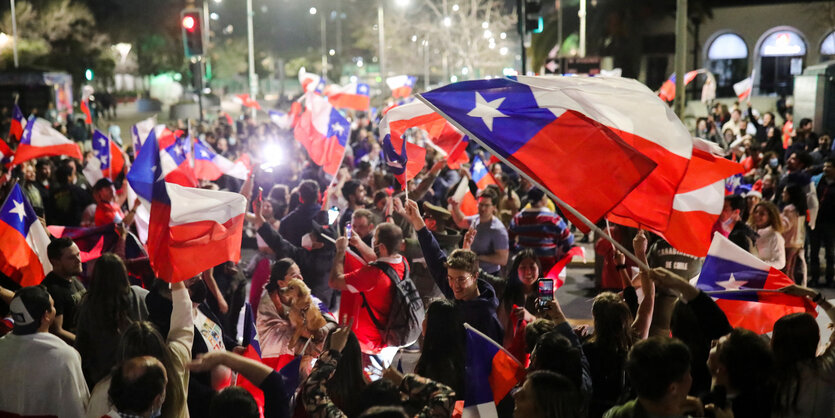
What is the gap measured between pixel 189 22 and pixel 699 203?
13575 mm

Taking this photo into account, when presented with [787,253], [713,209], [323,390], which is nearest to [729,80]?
[787,253]

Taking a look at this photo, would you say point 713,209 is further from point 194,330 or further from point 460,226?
point 460,226

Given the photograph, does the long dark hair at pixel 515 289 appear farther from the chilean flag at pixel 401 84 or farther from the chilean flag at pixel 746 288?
the chilean flag at pixel 401 84

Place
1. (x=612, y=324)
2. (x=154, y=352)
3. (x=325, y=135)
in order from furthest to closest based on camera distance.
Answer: (x=325, y=135), (x=612, y=324), (x=154, y=352)

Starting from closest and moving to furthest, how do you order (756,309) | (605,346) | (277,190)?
(605,346), (756,309), (277,190)

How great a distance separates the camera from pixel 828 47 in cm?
3638

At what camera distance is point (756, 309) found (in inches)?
200

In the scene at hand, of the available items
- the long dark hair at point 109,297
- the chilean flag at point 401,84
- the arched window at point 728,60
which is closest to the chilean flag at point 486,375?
the long dark hair at point 109,297

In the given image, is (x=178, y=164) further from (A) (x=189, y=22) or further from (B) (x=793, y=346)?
(B) (x=793, y=346)

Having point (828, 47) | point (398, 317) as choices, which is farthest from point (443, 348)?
point (828, 47)

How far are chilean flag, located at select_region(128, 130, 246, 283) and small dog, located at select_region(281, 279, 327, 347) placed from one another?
639 mm

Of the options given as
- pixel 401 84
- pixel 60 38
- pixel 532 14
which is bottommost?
pixel 401 84

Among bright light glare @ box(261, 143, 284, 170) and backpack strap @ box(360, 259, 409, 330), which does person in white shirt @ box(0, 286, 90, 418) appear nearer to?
backpack strap @ box(360, 259, 409, 330)

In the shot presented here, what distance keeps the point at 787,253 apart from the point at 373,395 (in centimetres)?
770
